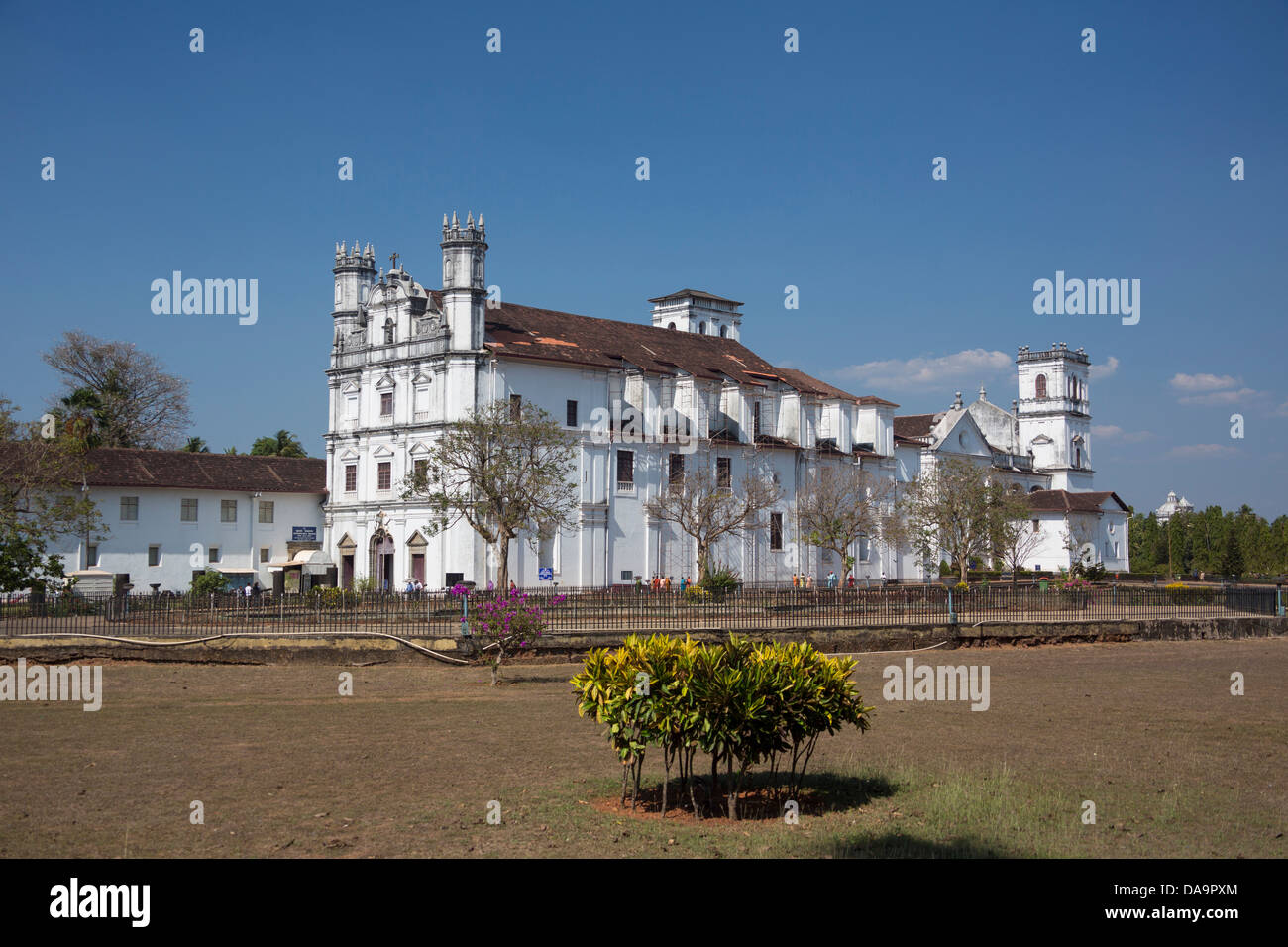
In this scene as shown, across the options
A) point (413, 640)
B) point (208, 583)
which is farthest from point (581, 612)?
point (208, 583)

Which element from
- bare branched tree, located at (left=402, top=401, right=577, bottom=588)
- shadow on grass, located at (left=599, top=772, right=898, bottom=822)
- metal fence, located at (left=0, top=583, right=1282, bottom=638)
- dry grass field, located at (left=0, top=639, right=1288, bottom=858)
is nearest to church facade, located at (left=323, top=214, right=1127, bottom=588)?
bare branched tree, located at (left=402, top=401, right=577, bottom=588)

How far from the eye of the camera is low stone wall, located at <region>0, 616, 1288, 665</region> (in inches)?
792

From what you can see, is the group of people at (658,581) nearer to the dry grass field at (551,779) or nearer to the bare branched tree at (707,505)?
the bare branched tree at (707,505)

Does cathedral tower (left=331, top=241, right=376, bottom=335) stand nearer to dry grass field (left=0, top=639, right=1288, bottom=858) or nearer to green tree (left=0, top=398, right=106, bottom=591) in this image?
green tree (left=0, top=398, right=106, bottom=591)

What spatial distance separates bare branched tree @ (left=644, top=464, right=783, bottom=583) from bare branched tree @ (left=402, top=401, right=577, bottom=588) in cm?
600

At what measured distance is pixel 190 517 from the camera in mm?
45469

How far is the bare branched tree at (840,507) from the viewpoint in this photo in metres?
50.4

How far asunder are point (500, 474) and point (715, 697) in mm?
29590

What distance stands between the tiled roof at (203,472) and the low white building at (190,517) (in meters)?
0.04

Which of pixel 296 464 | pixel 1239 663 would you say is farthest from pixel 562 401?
pixel 1239 663

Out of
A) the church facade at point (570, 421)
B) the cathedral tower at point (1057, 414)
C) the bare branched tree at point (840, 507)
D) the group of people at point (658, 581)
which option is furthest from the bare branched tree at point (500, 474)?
the cathedral tower at point (1057, 414)

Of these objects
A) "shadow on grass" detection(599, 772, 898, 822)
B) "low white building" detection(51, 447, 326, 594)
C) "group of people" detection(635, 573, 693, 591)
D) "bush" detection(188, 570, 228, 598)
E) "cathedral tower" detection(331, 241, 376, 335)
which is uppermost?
"cathedral tower" detection(331, 241, 376, 335)
